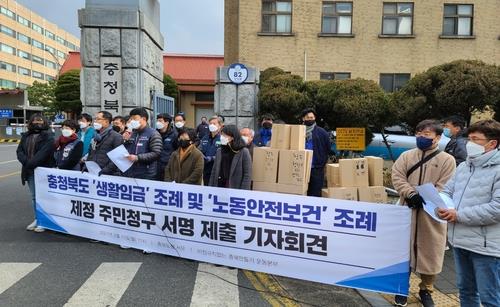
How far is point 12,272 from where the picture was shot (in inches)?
189

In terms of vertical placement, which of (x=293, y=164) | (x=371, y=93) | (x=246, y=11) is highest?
(x=246, y=11)

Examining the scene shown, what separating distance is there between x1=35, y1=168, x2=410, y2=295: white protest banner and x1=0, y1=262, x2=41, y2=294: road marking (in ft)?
3.56

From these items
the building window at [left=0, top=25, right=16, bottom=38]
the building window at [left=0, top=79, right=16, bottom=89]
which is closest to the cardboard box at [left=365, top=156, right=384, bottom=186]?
the building window at [left=0, top=79, right=16, bottom=89]

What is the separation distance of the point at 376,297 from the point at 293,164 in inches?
73.8

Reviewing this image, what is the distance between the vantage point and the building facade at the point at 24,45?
72.8m

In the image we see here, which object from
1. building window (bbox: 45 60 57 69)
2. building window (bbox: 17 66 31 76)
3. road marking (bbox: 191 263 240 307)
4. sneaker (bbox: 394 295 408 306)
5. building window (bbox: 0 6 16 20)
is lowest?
road marking (bbox: 191 263 240 307)

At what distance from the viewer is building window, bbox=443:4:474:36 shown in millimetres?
19578

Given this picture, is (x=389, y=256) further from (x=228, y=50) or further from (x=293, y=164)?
(x=228, y=50)

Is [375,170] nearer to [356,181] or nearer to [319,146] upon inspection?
[356,181]

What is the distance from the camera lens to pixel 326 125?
11.2 m

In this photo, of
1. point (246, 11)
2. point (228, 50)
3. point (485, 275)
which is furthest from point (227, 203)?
point (228, 50)

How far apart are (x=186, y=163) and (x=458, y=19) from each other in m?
18.6

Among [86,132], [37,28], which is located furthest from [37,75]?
[86,132]

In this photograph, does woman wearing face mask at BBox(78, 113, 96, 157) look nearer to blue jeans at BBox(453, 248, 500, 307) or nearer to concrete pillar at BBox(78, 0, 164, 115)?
concrete pillar at BBox(78, 0, 164, 115)
